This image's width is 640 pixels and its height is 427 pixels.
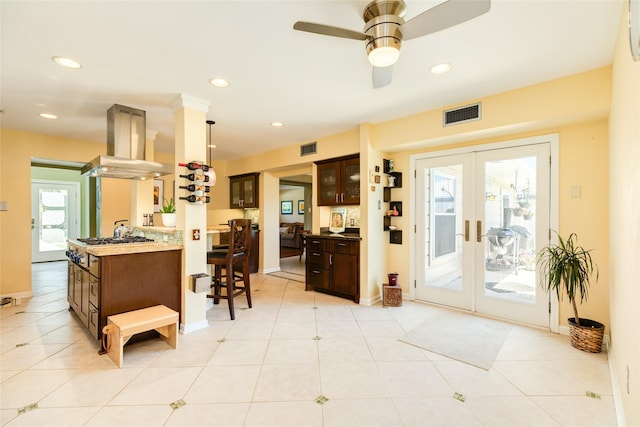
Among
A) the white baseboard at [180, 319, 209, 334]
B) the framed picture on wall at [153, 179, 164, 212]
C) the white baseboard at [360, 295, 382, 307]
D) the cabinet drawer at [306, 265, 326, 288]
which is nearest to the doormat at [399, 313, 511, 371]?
the white baseboard at [360, 295, 382, 307]

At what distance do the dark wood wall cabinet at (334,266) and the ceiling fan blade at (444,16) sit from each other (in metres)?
2.84

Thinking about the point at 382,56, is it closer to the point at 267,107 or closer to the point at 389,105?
the point at 389,105

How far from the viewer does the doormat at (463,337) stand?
2572 millimetres

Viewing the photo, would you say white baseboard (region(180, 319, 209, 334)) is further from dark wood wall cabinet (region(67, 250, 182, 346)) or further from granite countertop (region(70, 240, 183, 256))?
granite countertop (region(70, 240, 183, 256))

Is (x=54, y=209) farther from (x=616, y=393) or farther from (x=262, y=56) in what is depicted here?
(x=616, y=393)

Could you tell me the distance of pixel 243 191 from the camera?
6555 mm

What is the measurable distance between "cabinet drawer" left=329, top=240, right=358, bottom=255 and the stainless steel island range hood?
246 cm

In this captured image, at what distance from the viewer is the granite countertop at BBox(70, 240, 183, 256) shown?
267 cm

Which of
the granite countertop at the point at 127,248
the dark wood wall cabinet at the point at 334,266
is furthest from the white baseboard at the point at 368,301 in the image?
the granite countertop at the point at 127,248

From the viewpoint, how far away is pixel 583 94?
8.35 ft

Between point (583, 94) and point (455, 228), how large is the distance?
187 cm

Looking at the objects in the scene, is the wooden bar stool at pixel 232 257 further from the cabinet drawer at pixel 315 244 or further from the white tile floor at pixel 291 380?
the cabinet drawer at pixel 315 244

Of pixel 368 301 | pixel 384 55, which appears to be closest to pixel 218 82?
pixel 384 55

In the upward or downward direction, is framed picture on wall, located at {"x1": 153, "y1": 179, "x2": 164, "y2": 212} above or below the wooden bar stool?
above
